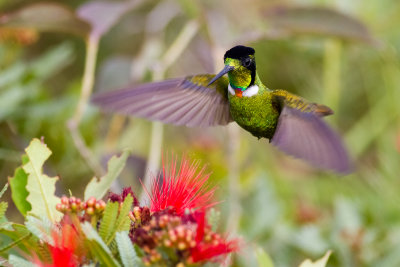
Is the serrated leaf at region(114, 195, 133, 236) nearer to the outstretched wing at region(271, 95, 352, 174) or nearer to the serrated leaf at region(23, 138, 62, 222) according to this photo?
the serrated leaf at region(23, 138, 62, 222)

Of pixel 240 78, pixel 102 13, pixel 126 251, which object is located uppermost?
pixel 102 13

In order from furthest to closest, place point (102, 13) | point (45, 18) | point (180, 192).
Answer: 1. point (102, 13)
2. point (45, 18)
3. point (180, 192)

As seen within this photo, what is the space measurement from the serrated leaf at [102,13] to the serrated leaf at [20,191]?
835 mm

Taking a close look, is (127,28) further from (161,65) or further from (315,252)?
(315,252)

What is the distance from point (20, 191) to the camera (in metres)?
0.93

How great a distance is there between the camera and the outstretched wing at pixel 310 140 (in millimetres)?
1168

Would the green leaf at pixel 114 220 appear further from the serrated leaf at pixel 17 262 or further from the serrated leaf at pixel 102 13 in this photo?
the serrated leaf at pixel 102 13

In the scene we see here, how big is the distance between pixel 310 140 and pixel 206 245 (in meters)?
→ 0.53

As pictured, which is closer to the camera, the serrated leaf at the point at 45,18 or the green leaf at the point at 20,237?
the green leaf at the point at 20,237

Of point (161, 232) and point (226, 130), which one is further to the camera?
point (226, 130)

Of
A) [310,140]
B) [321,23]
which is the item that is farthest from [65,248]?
[321,23]

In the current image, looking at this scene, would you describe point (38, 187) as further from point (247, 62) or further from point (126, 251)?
point (247, 62)

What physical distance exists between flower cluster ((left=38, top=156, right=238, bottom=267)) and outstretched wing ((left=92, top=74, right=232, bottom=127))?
382 millimetres

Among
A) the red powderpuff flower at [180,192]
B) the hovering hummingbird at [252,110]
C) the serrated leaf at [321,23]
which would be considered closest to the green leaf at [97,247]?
the red powderpuff flower at [180,192]
